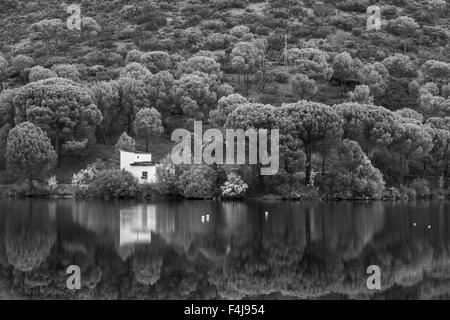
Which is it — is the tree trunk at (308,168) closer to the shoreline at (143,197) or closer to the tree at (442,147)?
the shoreline at (143,197)

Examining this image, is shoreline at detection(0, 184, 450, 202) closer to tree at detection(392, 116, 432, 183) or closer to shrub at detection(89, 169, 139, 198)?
shrub at detection(89, 169, 139, 198)

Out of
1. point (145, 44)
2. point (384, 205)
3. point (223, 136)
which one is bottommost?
point (384, 205)

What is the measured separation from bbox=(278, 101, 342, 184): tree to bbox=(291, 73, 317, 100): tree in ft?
68.1

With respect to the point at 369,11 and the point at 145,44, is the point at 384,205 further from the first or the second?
the point at 369,11

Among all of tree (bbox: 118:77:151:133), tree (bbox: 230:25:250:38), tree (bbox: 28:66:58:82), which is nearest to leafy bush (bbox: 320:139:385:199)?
tree (bbox: 118:77:151:133)

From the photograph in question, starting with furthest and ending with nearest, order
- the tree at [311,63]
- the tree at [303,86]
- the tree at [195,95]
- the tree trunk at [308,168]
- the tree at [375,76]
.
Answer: the tree at [311,63] → the tree at [375,76] → the tree at [303,86] → the tree at [195,95] → the tree trunk at [308,168]

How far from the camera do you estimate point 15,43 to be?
142000 mm

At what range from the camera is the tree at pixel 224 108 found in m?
89.0

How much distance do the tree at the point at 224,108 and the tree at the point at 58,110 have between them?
1426 cm

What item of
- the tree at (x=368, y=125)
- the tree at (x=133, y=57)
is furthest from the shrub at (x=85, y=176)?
the tree at (x=133, y=57)

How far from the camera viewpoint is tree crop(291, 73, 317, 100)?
10000 cm
